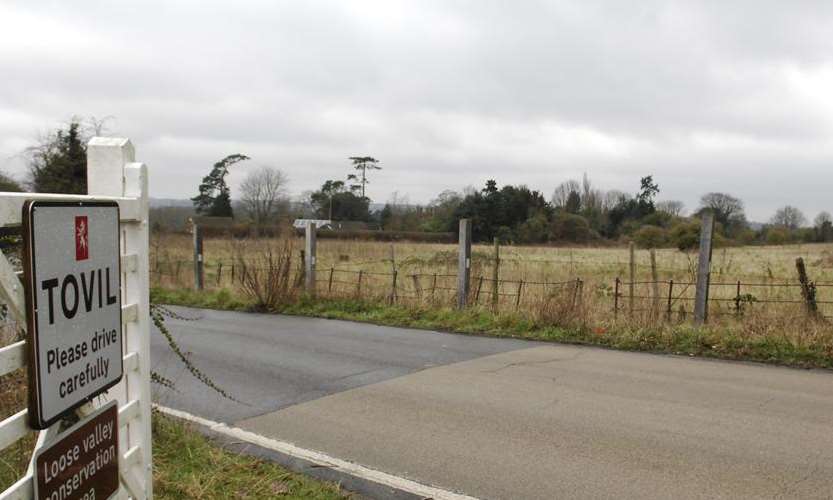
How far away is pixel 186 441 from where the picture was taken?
5.25m

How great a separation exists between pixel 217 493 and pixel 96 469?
1858 mm

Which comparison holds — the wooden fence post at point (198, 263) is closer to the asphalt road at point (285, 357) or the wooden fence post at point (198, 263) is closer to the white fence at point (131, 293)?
the asphalt road at point (285, 357)

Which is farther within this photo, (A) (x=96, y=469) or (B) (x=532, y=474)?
(B) (x=532, y=474)

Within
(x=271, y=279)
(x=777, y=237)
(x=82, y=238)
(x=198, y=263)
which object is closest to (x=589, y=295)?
(x=271, y=279)

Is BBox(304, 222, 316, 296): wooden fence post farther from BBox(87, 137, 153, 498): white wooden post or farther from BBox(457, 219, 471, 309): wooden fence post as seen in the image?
BBox(87, 137, 153, 498): white wooden post

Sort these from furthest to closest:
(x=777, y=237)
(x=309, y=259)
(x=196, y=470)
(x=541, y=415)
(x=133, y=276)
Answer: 1. (x=777, y=237)
2. (x=309, y=259)
3. (x=541, y=415)
4. (x=196, y=470)
5. (x=133, y=276)

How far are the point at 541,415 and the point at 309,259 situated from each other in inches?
427

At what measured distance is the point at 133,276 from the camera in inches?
125

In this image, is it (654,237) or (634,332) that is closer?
(634,332)

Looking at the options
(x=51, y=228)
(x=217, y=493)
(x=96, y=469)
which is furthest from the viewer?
(x=217, y=493)

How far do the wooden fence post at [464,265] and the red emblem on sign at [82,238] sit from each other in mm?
11232

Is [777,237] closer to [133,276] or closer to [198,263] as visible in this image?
[198,263]

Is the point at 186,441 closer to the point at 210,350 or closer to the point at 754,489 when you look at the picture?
the point at 754,489

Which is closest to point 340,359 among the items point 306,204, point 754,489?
point 754,489
